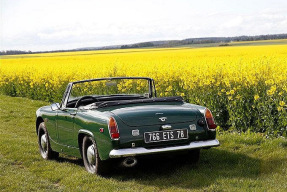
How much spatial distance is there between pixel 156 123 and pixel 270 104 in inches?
159

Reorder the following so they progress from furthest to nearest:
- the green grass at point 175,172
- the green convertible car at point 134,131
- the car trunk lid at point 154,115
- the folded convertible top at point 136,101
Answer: the folded convertible top at point 136,101, the car trunk lid at point 154,115, the green convertible car at point 134,131, the green grass at point 175,172

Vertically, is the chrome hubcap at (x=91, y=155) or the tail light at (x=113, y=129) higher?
the tail light at (x=113, y=129)

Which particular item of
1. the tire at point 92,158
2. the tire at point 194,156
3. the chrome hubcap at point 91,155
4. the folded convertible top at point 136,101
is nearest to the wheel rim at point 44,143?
the tire at point 92,158

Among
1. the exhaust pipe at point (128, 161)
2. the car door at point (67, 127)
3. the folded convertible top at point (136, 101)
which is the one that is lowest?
the exhaust pipe at point (128, 161)

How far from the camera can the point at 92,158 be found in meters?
7.05

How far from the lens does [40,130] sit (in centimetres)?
915

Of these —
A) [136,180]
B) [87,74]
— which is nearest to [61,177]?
[136,180]

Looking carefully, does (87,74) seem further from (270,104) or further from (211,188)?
(211,188)

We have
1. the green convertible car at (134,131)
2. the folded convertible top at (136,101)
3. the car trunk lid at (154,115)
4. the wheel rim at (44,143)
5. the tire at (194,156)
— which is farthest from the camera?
the wheel rim at (44,143)

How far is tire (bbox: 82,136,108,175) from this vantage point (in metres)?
6.84

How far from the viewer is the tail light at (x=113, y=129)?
645cm

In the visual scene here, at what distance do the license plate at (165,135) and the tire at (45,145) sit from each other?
2.69 m

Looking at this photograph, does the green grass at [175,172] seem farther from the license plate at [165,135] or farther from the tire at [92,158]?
the license plate at [165,135]

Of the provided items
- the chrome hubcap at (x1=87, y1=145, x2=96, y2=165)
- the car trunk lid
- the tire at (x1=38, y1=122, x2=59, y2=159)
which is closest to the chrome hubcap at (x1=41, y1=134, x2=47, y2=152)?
the tire at (x1=38, y1=122, x2=59, y2=159)
